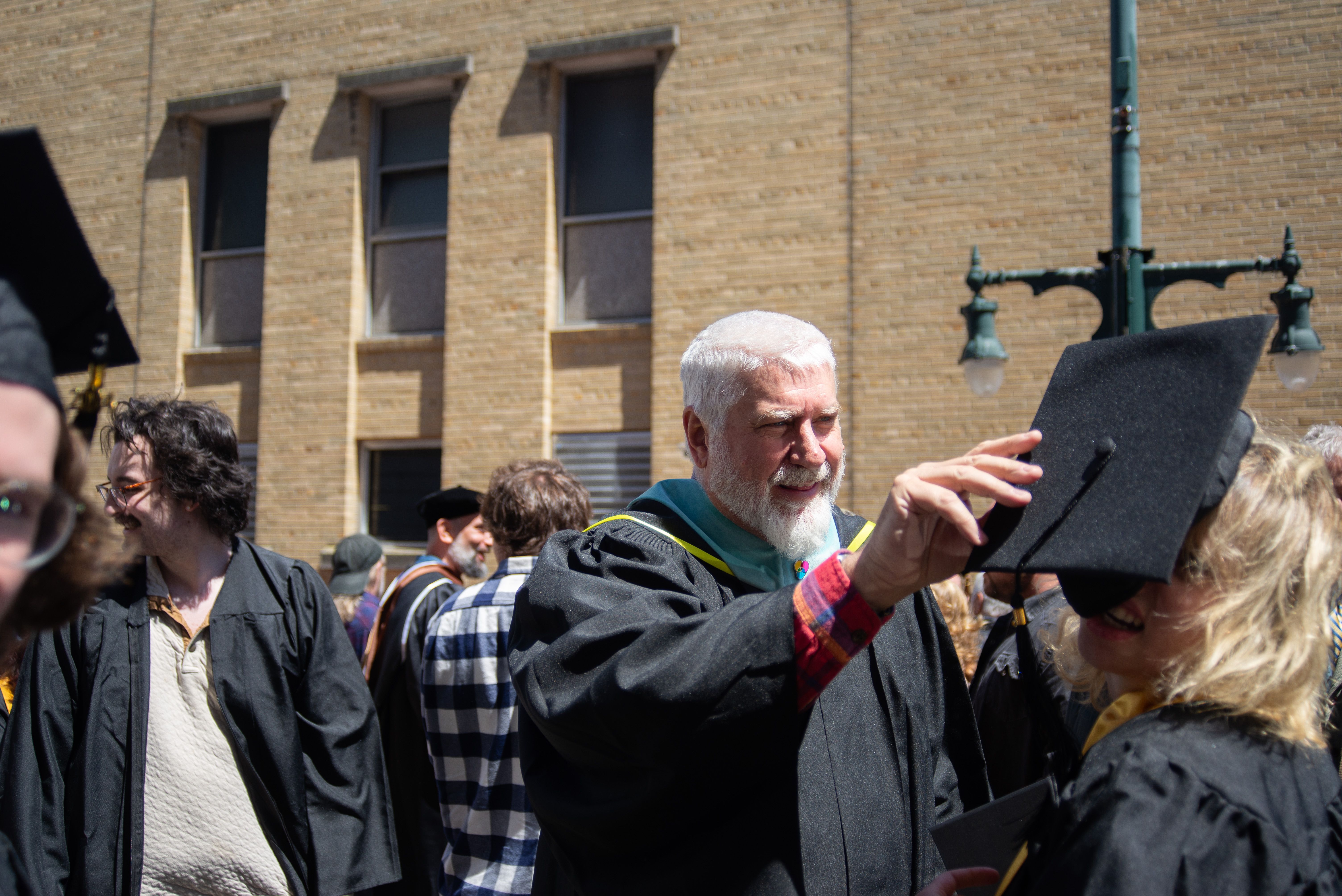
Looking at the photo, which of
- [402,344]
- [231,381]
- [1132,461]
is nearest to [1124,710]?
[1132,461]

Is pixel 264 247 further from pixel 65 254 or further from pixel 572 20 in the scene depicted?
Result: pixel 65 254

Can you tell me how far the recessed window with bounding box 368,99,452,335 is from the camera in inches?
470

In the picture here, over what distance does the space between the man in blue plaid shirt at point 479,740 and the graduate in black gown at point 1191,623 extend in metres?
2.07

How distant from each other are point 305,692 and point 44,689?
0.69 metres

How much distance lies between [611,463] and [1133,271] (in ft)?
20.0

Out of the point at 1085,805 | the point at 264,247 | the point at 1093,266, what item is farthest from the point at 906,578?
the point at 264,247

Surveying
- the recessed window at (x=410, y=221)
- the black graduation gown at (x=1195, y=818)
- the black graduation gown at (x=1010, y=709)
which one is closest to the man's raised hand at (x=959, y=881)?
the black graduation gown at (x=1195, y=818)

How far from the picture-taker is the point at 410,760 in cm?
420

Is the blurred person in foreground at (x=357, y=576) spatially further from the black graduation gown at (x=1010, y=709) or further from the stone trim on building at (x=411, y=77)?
the stone trim on building at (x=411, y=77)

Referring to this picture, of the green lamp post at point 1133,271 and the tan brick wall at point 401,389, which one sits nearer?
the green lamp post at point 1133,271

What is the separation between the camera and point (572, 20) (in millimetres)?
11078

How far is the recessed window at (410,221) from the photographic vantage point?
39.2 feet

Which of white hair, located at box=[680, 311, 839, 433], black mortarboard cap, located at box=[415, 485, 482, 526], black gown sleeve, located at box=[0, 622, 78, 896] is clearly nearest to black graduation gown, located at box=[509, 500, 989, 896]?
white hair, located at box=[680, 311, 839, 433]

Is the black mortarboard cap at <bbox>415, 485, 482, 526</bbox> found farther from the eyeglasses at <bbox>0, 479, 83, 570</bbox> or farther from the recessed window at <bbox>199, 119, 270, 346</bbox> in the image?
the recessed window at <bbox>199, 119, 270, 346</bbox>
